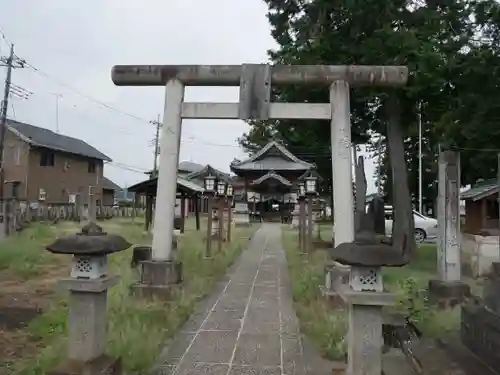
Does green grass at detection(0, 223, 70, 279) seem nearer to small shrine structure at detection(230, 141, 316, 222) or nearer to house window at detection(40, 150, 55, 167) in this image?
house window at detection(40, 150, 55, 167)

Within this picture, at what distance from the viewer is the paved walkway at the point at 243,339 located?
533 centimetres

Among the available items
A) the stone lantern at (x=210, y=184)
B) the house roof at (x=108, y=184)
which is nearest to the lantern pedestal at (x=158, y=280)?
the stone lantern at (x=210, y=184)

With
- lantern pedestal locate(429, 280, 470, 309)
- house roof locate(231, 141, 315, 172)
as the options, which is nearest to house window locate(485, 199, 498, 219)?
lantern pedestal locate(429, 280, 470, 309)

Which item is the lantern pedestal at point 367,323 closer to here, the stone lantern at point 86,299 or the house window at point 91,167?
the stone lantern at point 86,299

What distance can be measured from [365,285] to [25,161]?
99.3 ft

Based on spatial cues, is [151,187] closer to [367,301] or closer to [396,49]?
[396,49]

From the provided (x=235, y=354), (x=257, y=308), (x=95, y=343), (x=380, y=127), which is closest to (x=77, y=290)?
(x=95, y=343)

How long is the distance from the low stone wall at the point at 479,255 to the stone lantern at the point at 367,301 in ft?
27.2

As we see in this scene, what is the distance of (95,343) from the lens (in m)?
4.48

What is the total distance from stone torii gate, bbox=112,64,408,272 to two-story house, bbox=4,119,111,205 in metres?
20.2

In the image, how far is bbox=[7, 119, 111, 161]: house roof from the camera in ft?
101

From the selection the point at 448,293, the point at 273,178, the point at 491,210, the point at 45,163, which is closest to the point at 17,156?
the point at 45,163

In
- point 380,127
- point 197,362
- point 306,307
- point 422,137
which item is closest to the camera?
point 197,362

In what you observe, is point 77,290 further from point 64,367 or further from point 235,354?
point 235,354
